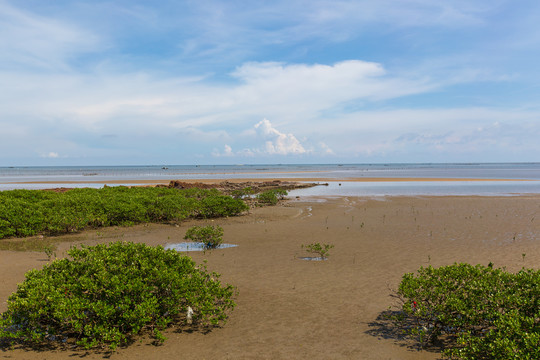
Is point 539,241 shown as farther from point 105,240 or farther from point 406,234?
point 105,240

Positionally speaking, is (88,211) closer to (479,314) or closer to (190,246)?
(190,246)

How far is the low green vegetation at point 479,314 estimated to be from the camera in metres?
5.27

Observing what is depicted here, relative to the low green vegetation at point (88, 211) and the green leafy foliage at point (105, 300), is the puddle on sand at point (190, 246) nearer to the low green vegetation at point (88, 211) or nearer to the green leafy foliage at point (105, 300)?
the low green vegetation at point (88, 211)

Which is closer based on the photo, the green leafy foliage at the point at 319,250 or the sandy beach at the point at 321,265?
the sandy beach at the point at 321,265

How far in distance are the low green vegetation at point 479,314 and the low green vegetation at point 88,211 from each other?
51.9 feet

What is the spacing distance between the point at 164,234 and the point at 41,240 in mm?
5370

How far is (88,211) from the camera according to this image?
18219mm

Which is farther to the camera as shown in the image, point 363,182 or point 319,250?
point 363,182

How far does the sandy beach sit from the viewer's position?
261 inches

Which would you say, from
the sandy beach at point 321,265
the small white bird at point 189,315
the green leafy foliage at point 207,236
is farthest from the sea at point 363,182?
the small white bird at point 189,315

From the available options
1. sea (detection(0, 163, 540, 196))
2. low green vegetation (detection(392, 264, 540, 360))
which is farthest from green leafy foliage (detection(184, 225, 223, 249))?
sea (detection(0, 163, 540, 196))

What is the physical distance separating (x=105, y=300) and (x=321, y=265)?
7.35 meters

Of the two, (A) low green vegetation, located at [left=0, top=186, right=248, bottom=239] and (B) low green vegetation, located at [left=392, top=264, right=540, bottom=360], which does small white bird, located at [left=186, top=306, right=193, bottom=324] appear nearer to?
(B) low green vegetation, located at [left=392, top=264, right=540, bottom=360]

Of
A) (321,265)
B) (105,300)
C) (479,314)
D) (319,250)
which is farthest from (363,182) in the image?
(105,300)
